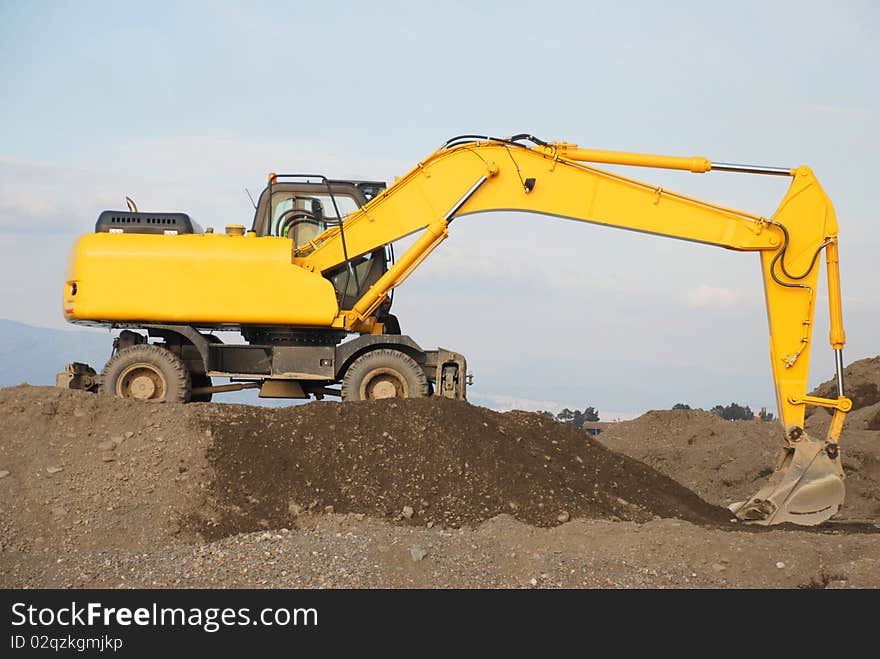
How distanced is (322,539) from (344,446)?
218 centimetres

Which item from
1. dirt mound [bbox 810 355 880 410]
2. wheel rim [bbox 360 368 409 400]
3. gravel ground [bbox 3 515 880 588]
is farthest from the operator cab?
dirt mound [bbox 810 355 880 410]

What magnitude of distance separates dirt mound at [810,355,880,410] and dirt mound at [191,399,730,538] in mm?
10647

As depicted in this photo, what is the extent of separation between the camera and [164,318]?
1388 cm

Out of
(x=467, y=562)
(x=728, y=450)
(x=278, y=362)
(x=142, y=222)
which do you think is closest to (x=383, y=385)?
(x=278, y=362)

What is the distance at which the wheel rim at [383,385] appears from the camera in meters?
13.6

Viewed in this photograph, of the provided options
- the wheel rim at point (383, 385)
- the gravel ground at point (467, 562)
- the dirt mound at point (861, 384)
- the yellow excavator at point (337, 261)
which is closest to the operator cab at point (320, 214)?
the yellow excavator at point (337, 261)

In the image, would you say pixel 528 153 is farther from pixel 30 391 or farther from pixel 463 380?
pixel 30 391

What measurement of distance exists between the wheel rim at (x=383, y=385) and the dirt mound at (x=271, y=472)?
134 centimetres

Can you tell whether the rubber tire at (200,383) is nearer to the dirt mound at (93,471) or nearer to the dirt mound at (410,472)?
the dirt mound at (93,471)

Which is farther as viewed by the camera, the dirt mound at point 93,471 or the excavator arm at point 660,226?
the excavator arm at point 660,226

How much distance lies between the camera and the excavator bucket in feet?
39.7

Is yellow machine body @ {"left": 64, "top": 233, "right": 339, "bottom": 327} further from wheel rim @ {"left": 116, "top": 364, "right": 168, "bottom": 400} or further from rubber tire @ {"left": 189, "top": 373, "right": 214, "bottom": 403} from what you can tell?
rubber tire @ {"left": 189, "top": 373, "right": 214, "bottom": 403}

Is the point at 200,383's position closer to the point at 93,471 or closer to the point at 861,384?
the point at 93,471

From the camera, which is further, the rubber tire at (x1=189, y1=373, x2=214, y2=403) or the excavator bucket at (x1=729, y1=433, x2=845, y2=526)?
the rubber tire at (x1=189, y1=373, x2=214, y2=403)
